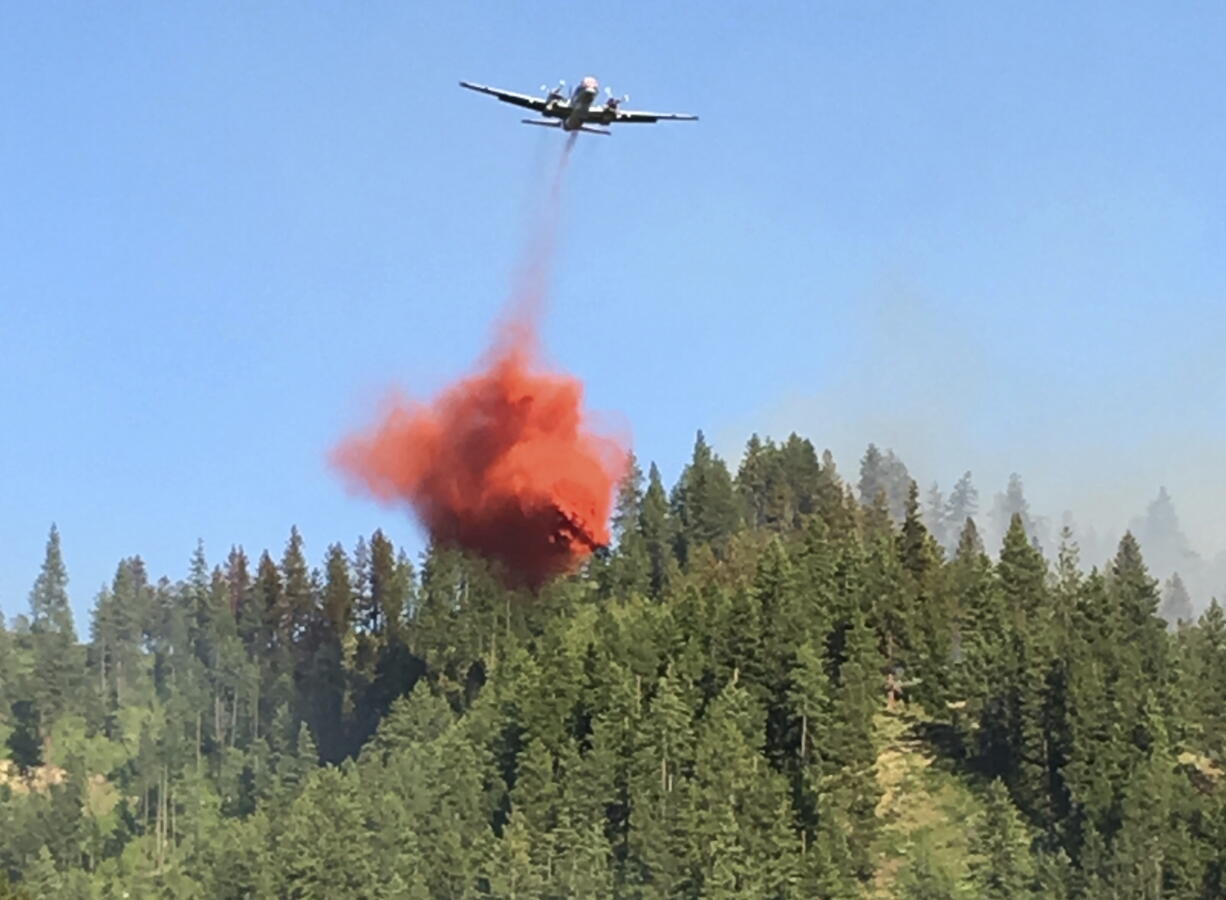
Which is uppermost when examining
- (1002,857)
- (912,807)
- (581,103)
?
(581,103)

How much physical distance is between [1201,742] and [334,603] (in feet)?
321

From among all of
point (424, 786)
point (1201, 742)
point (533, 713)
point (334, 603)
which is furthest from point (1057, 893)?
point (334, 603)

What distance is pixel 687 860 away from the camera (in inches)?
4033

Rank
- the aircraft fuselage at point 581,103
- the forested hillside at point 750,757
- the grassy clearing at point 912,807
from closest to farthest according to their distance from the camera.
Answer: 1. the aircraft fuselage at point 581,103
2. the forested hillside at point 750,757
3. the grassy clearing at point 912,807

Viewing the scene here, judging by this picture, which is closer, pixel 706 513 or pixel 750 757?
pixel 750 757

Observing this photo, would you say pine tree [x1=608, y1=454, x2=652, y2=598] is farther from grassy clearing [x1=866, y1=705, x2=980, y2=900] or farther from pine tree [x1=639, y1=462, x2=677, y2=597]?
grassy clearing [x1=866, y1=705, x2=980, y2=900]

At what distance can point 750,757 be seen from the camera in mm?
114750

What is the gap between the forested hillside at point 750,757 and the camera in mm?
104312

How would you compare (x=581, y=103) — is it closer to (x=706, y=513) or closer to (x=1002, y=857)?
(x=1002, y=857)

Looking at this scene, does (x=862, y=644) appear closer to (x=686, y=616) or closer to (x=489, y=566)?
(x=686, y=616)

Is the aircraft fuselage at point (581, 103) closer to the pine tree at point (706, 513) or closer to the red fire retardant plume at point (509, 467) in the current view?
the red fire retardant plume at point (509, 467)

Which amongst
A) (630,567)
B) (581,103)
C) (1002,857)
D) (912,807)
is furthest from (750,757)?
(630,567)

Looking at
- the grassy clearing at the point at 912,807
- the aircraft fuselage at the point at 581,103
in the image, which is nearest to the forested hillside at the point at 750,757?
the grassy clearing at the point at 912,807

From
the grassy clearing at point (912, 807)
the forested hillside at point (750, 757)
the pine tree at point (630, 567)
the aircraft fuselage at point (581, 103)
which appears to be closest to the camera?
the aircraft fuselage at point (581, 103)
